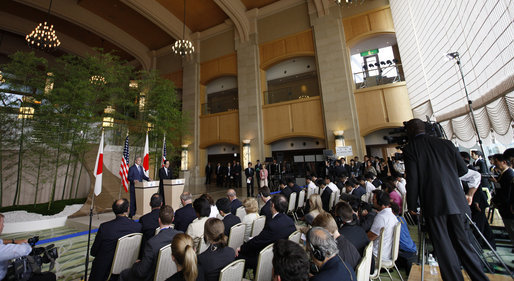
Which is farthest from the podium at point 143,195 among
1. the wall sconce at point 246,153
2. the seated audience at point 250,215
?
the wall sconce at point 246,153

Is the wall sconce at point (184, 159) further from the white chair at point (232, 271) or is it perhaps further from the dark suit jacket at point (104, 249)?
the white chair at point (232, 271)

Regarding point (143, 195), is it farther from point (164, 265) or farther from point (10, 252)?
point (164, 265)

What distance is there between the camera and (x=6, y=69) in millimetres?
5559

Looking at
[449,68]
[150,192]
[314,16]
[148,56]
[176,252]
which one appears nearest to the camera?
[176,252]

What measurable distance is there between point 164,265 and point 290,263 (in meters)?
1.19

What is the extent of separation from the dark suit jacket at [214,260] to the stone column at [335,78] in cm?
859

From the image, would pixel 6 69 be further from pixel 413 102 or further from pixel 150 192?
pixel 413 102

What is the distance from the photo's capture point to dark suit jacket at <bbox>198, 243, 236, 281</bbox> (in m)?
1.36

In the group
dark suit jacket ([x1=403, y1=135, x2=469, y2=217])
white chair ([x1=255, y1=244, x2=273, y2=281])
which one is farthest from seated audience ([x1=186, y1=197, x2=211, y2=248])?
dark suit jacket ([x1=403, y1=135, x2=469, y2=217])

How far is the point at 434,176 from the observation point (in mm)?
1660

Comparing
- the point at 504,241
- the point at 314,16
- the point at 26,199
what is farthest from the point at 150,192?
the point at 314,16

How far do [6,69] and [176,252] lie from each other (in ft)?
26.1

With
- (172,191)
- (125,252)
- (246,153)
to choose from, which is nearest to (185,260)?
(125,252)

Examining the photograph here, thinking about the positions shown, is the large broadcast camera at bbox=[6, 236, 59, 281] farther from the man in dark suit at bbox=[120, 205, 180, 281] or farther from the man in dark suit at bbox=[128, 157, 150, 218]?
the man in dark suit at bbox=[128, 157, 150, 218]
